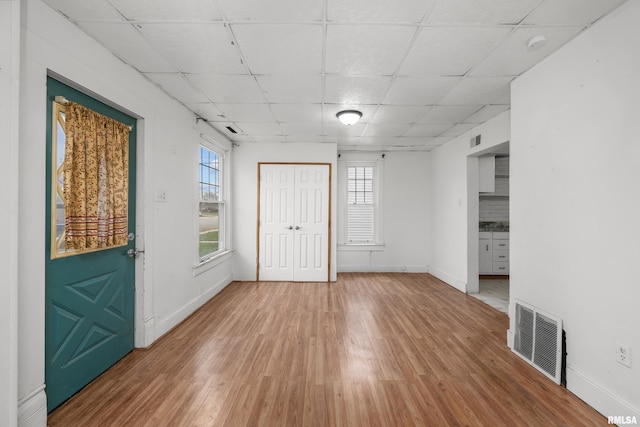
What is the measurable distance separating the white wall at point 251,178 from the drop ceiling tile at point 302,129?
2.03 ft

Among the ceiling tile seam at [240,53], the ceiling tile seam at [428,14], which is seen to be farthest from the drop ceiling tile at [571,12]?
the ceiling tile seam at [240,53]

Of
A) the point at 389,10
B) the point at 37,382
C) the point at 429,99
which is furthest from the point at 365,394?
the point at 429,99

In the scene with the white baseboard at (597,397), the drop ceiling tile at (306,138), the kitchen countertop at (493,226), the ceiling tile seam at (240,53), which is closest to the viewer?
the white baseboard at (597,397)

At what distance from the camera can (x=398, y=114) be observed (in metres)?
3.55

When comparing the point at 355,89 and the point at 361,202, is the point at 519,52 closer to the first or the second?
the point at 355,89

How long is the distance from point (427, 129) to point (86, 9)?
412cm

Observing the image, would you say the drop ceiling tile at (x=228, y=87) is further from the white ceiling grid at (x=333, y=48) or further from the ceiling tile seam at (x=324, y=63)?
the ceiling tile seam at (x=324, y=63)

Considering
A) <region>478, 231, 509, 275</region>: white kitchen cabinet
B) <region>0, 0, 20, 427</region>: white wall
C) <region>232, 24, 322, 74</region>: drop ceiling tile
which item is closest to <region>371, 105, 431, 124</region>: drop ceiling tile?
<region>232, 24, 322, 74</region>: drop ceiling tile

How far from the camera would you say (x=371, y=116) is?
3623mm

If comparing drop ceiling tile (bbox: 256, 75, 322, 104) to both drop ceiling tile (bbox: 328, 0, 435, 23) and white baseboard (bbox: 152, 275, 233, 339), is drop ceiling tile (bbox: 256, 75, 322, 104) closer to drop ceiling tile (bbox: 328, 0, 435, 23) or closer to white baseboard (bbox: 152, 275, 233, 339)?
drop ceiling tile (bbox: 328, 0, 435, 23)

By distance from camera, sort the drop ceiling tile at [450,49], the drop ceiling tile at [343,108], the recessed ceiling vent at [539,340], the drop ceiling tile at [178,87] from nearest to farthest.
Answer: the drop ceiling tile at [450,49]
the recessed ceiling vent at [539,340]
the drop ceiling tile at [178,87]
the drop ceiling tile at [343,108]

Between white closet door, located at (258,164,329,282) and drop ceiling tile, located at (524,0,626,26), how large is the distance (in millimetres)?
3598

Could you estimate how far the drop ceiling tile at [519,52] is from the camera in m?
1.94

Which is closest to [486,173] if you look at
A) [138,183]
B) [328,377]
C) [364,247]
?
[364,247]
